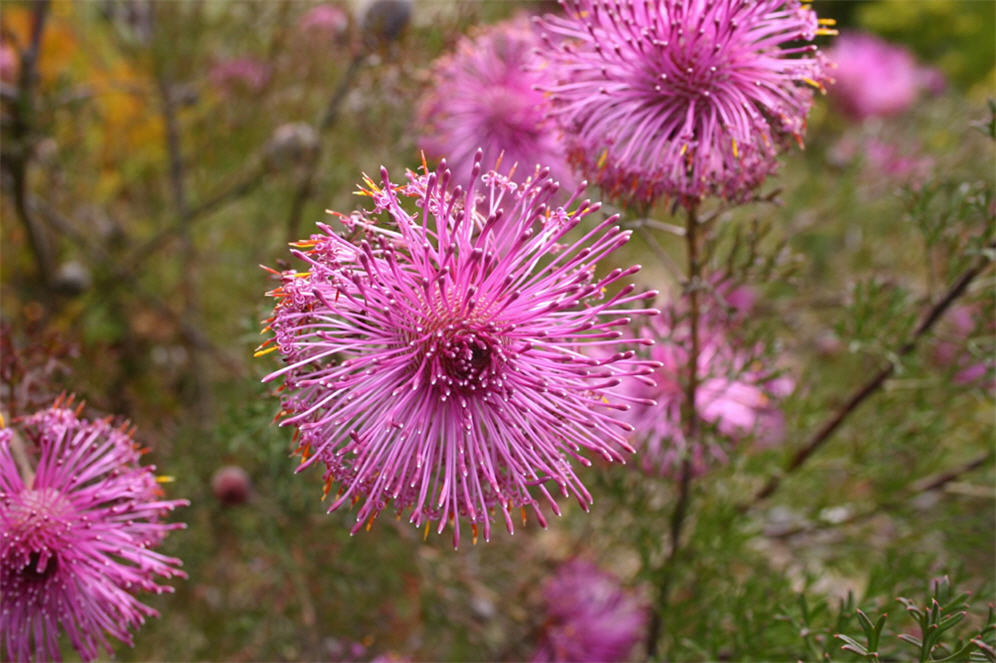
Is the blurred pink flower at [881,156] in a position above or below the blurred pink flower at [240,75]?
above

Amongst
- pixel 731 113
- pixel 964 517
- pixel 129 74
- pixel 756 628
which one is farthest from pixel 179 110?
pixel 964 517

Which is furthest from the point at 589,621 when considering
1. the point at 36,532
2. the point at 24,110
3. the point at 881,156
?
the point at 881,156

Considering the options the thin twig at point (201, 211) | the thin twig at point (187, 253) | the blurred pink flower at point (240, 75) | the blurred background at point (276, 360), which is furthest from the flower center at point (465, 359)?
the blurred pink flower at point (240, 75)

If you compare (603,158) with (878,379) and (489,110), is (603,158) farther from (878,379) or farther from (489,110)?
(878,379)

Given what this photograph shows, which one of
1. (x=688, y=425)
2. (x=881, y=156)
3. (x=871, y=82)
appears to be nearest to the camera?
(x=688, y=425)

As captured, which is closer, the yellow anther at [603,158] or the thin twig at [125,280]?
the yellow anther at [603,158]

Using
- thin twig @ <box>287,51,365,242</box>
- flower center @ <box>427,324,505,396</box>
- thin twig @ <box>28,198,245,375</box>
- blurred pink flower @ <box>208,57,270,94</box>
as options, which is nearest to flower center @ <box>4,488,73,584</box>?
flower center @ <box>427,324,505,396</box>

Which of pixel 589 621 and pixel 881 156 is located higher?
pixel 881 156

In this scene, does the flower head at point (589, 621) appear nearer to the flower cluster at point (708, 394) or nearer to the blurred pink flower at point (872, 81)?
the flower cluster at point (708, 394)
